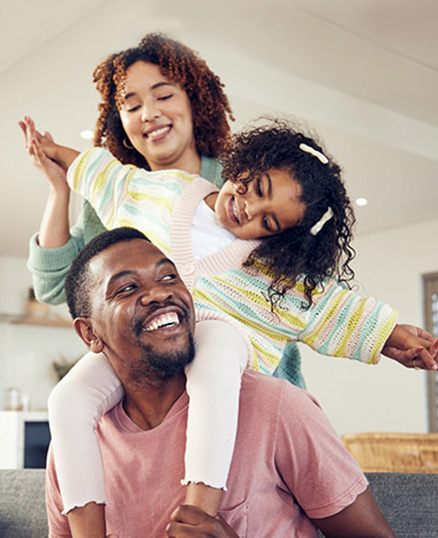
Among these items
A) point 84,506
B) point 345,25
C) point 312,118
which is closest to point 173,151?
point 84,506

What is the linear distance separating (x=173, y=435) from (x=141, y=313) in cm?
18

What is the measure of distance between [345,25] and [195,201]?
86.4 inches

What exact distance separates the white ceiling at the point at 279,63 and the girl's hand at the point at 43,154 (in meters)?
1.71

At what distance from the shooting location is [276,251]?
1.30 m

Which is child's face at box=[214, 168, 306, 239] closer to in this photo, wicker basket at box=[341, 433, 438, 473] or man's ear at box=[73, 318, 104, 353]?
man's ear at box=[73, 318, 104, 353]

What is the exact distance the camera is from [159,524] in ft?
3.58

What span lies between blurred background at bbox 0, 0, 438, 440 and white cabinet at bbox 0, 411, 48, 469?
1.47m

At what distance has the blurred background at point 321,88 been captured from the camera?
3.26 metres

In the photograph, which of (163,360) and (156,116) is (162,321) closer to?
(163,360)

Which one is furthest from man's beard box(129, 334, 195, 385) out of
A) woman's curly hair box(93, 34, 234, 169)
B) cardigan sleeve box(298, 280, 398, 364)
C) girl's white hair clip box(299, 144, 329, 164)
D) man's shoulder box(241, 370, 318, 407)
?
woman's curly hair box(93, 34, 234, 169)

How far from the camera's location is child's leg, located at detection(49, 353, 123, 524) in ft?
3.56

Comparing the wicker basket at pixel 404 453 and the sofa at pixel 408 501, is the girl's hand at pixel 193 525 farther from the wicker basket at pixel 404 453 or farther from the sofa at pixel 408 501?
the wicker basket at pixel 404 453

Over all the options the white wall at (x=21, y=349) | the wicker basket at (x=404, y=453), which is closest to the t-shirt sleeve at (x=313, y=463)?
the wicker basket at (x=404, y=453)

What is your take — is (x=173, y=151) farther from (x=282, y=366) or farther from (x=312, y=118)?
(x=312, y=118)
